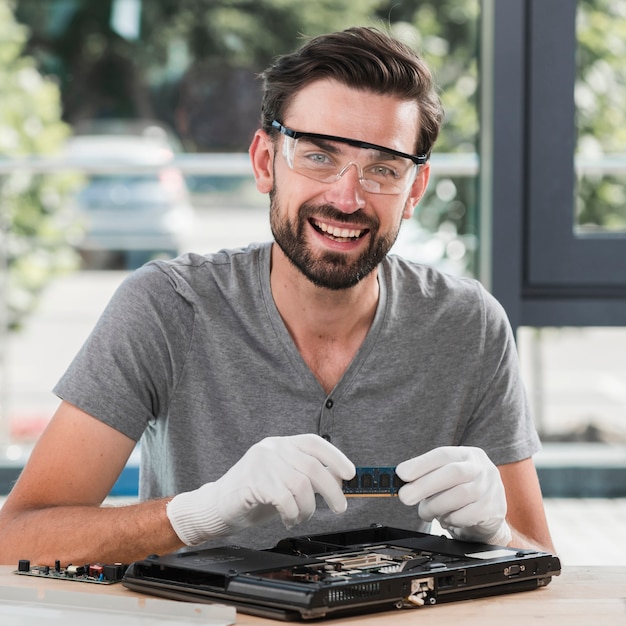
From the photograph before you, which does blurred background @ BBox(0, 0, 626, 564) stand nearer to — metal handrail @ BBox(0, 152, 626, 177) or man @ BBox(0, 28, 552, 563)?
metal handrail @ BBox(0, 152, 626, 177)

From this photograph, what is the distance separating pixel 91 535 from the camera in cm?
140

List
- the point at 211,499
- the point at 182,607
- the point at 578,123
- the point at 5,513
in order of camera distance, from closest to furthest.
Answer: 1. the point at 182,607
2. the point at 211,499
3. the point at 5,513
4. the point at 578,123

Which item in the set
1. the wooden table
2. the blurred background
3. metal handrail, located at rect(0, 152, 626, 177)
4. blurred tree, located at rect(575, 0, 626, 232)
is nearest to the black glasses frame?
the wooden table

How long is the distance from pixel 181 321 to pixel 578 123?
4.19ft

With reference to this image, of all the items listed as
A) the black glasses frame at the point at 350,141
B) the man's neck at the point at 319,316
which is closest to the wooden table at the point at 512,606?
the man's neck at the point at 319,316

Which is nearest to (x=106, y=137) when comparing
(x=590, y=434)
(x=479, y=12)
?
(x=479, y=12)

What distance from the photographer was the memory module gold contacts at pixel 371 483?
1222mm

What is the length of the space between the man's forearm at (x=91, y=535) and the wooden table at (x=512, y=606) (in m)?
0.14

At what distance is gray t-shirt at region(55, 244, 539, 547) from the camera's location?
1.63 m

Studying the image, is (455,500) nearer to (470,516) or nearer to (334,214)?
(470,516)

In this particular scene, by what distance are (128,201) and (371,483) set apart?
246cm

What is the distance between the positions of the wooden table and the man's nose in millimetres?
642

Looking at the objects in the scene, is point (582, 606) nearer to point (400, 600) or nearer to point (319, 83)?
point (400, 600)

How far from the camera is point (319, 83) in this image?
170cm
